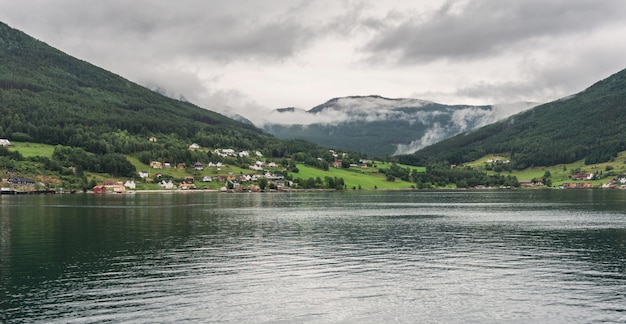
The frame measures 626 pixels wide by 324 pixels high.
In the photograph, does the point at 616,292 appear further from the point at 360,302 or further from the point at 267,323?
the point at 267,323

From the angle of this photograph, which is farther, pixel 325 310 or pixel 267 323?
pixel 325 310

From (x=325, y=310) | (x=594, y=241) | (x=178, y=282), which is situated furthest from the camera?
(x=594, y=241)

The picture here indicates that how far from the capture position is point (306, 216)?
10731 centimetres

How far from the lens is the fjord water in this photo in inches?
1373

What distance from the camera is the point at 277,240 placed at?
226 feet

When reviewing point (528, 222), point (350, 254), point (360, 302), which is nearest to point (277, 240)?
point (350, 254)

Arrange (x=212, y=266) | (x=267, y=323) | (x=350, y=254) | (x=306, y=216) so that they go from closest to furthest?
(x=267, y=323), (x=212, y=266), (x=350, y=254), (x=306, y=216)

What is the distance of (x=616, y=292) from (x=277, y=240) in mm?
38861

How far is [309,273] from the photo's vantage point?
47.2 metres

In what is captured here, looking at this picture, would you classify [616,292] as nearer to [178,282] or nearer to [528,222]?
[178,282]

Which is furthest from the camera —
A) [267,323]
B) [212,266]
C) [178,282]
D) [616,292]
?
[212,266]

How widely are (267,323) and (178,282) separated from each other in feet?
42.2

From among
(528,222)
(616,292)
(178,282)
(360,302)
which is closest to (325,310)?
(360,302)

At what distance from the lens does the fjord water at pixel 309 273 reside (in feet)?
114
